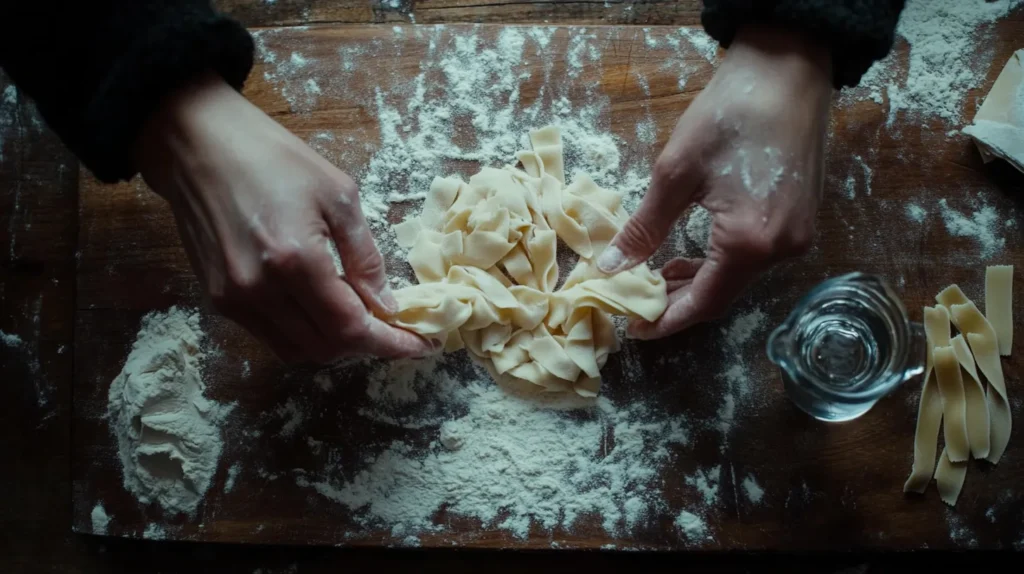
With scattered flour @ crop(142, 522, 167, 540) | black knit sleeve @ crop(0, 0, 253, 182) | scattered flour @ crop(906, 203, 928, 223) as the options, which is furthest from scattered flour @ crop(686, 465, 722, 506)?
black knit sleeve @ crop(0, 0, 253, 182)

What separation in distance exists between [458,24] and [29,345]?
4.46 feet

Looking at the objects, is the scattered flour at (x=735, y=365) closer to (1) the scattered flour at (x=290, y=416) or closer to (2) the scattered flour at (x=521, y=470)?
(2) the scattered flour at (x=521, y=470)

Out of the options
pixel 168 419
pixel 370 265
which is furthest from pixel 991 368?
pixel 168 419

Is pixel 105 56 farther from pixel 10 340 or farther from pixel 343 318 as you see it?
pixel 10 340

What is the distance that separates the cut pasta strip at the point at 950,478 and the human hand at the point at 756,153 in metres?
0.66

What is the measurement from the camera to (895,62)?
5.67ft

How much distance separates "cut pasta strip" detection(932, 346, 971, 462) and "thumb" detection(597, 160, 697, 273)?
0.71m

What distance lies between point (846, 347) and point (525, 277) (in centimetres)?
73

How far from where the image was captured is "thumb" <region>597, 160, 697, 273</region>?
138cm

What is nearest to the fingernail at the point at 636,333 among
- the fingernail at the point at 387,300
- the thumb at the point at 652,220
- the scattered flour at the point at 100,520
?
the thumb at the point at 652,220

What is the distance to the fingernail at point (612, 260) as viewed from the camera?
1519mm

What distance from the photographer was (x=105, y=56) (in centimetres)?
122

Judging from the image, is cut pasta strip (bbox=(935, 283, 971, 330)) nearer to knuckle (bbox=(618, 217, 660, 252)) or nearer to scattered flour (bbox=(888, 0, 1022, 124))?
scattered flour (bbox=(888, 0, 1022, 124))

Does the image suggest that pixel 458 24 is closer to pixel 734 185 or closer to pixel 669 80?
pixel 669 80
